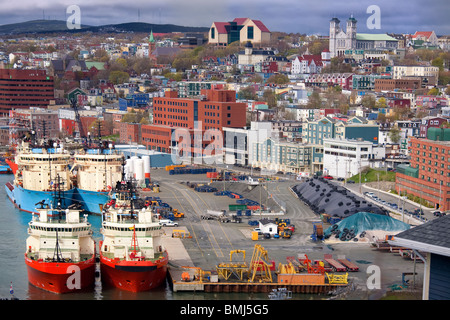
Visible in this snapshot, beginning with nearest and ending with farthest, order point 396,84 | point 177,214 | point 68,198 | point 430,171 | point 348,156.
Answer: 1. point 177,214
2. point 430,171
3. point 68,198
4. point 348,156
5. point 396,84

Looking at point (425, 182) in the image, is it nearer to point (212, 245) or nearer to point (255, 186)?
point (255, 186)

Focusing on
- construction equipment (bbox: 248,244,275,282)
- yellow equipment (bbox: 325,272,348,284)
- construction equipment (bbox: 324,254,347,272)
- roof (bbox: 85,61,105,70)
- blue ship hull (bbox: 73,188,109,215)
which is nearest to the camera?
yellow equipment (bbox: 325,272,348,284)

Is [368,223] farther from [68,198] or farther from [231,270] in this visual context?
[68,198]

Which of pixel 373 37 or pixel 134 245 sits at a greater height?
pixel 373 37

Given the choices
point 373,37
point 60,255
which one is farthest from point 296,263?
point 373,37

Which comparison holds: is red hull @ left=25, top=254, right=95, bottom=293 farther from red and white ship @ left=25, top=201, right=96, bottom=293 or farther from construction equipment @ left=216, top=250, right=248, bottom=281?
construction equipment @ left=216, top=250, right=248, bottom=281

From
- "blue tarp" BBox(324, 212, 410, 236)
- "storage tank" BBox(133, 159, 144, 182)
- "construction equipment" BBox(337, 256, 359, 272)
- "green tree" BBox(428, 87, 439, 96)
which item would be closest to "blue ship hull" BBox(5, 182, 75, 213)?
"storage tank" BBox(133, 159, 144, 182)
